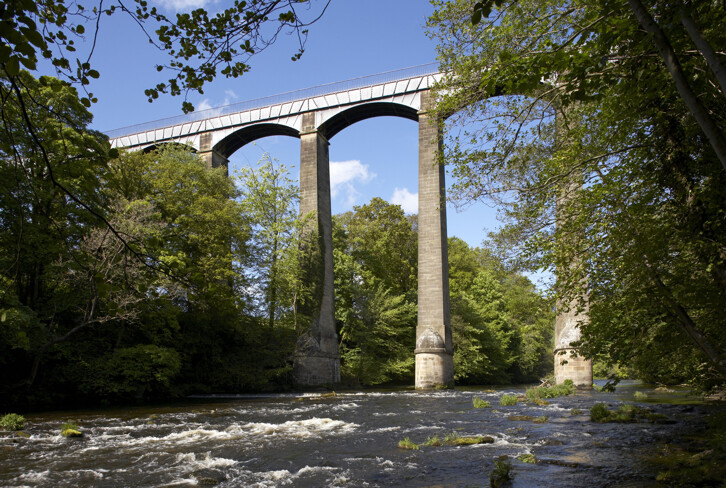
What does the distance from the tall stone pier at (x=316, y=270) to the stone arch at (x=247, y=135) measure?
2.36m

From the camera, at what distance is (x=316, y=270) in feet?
94.7

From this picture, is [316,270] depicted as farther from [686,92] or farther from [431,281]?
[686,92]

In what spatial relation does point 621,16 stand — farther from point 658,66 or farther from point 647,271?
point 647,271

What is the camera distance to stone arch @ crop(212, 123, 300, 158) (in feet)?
110

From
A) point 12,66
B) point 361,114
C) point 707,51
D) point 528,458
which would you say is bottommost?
point 528,458

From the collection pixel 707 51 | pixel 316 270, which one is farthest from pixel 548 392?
pixel 707 51

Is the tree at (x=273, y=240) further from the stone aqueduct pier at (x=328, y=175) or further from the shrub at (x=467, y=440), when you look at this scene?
the shrub at (x=467, y=440)

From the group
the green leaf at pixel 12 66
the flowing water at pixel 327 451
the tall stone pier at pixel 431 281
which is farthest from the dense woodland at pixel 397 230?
the tall stone pier at pixel 431 281

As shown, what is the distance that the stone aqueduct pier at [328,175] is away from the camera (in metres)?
27.3

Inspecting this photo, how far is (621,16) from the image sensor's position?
4.88 m

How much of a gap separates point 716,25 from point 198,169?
83.3 ft

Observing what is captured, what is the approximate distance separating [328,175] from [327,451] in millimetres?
24473

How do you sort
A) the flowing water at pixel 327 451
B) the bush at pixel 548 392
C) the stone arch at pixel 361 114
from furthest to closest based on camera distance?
1. the stone arch at pixel 361 114
2. the bush at pixel 548 392
3. the flowing water at pixel 327 451

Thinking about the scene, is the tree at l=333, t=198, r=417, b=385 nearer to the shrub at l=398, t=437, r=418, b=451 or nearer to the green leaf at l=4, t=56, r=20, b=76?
the shrub at l=398, t=437, r=418, b=451
